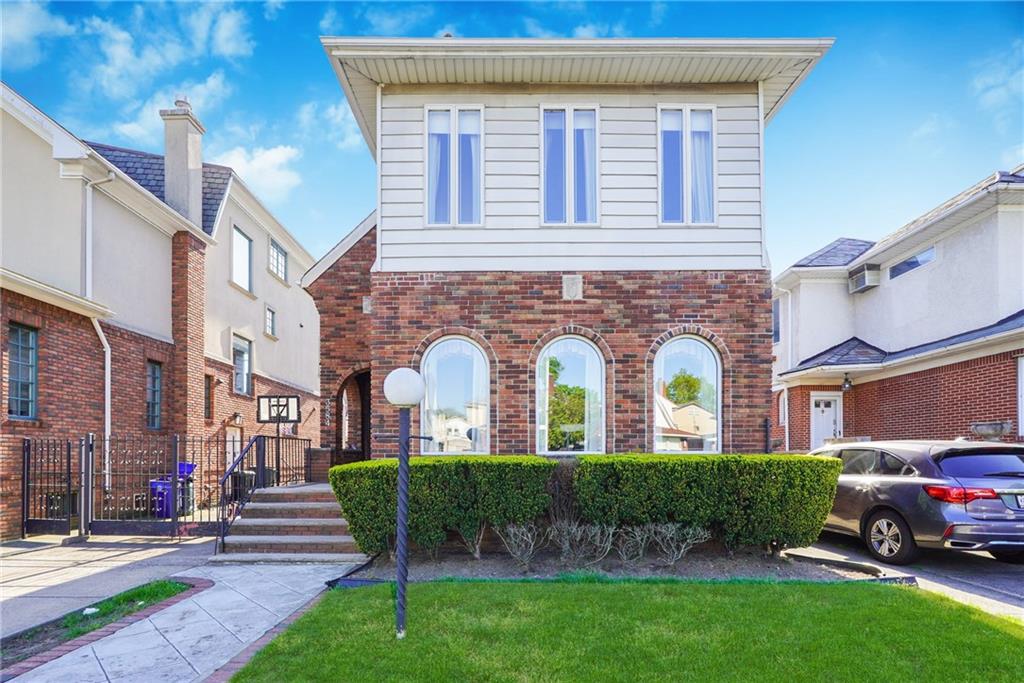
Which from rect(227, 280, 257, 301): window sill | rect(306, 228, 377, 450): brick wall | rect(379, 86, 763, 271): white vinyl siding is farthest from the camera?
rect(227, 280, 257, 301): window sill

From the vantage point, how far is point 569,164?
29.8 feet

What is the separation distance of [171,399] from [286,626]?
10.1 m

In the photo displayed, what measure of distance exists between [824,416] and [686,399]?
1070cm

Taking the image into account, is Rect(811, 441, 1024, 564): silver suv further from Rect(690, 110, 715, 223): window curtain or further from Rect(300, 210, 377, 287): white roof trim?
Rect(300, 210, 377, 287): white roof trim

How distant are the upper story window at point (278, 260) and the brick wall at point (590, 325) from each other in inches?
445

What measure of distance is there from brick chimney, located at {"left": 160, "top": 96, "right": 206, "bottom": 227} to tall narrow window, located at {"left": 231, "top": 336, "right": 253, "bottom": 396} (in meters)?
3.51

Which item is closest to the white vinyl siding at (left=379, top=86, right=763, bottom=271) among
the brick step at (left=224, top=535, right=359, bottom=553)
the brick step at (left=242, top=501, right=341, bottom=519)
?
the brick step at (left=242, top=501, right=341, bottom=519)

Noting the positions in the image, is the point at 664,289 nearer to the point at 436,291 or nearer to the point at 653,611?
the point at 436,291

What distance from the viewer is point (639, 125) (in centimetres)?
904

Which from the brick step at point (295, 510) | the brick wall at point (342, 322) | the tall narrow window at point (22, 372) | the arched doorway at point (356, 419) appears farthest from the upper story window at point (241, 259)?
the brick step at point (295, 510)

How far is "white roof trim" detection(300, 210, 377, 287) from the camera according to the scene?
439 inches

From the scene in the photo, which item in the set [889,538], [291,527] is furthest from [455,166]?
[889,538]

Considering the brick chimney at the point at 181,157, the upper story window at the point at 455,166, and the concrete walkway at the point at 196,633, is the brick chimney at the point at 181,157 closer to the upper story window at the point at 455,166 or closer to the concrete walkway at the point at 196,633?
the upper story window at the point at 455,166

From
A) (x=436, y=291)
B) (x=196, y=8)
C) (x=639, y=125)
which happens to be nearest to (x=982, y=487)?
(x=639, y=125)
